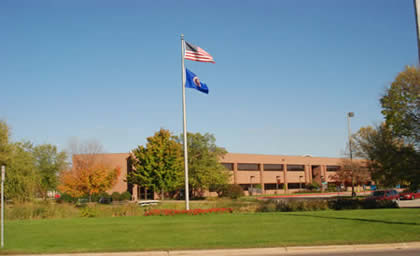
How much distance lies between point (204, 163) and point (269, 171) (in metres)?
24.9

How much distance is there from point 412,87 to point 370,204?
10.8 metres

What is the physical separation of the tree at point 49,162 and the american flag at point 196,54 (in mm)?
47568

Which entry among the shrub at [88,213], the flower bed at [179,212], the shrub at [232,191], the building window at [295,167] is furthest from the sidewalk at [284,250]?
the building window at [295,167]

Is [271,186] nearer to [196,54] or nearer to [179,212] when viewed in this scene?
[179,212]

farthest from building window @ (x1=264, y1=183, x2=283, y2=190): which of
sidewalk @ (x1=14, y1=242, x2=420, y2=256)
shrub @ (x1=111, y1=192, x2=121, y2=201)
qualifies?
sidewalk @ (x1=14, y1=242, x2=420, y2=256)

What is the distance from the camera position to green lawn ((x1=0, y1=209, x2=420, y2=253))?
11.8 meters

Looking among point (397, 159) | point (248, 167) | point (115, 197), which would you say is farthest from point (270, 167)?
point (397, 159)

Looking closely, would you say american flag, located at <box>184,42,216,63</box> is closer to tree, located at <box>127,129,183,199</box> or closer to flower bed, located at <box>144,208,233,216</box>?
flower bed, located at <box>144,208,233,216</box>

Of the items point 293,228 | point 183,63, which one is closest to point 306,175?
point 183,63

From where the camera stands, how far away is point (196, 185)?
60.2m

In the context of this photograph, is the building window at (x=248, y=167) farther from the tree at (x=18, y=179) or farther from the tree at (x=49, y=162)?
the tree at (x=18, y=179)

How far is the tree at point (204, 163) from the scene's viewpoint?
59.4m

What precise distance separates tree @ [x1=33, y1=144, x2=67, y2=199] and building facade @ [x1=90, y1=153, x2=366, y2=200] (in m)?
8.42

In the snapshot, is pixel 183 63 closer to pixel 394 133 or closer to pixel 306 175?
pixel 394 133
